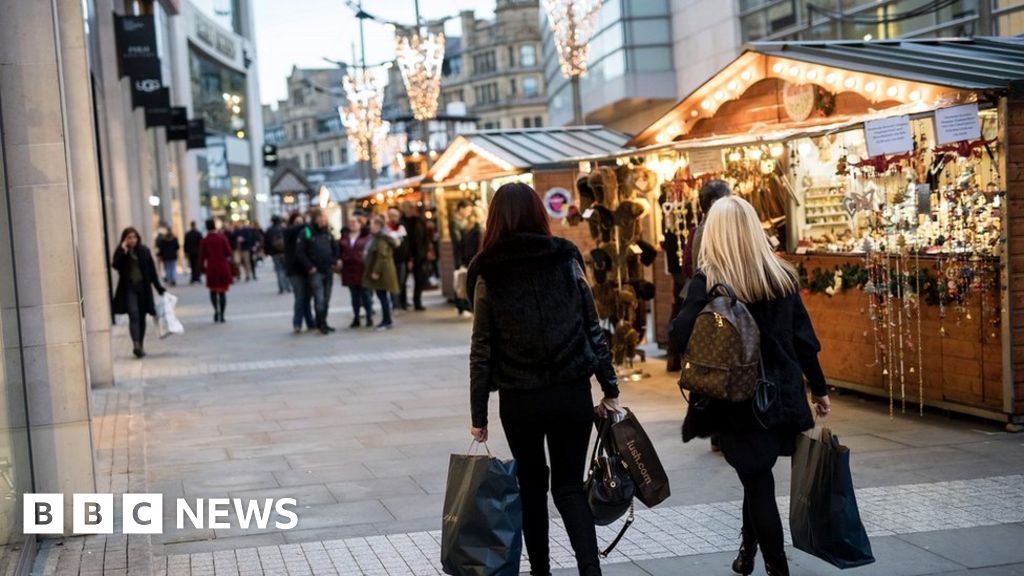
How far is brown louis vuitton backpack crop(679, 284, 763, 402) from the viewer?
527 cm

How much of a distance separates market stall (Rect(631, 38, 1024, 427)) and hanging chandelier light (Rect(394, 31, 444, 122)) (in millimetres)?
16330

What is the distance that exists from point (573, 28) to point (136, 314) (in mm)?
8449

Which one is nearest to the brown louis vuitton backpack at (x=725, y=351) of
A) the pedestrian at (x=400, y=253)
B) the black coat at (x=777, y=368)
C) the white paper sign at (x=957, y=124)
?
the black coat at (x=777, y=368)

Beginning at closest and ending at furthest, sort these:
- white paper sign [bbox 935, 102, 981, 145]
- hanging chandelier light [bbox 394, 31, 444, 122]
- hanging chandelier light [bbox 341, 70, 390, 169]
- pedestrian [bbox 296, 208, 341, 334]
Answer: white paper sign [bbox 935, 102, 981, 145] < pedestrian [bbox 296, 208, 341, 334] < hanging chandelier light [bbox 394, 31, 444, 122] < hanging chandelier light [bbox 341, 70, 390, 169]

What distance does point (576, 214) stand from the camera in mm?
13703

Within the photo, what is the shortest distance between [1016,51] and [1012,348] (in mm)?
3337

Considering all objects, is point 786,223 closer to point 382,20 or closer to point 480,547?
point 480,547

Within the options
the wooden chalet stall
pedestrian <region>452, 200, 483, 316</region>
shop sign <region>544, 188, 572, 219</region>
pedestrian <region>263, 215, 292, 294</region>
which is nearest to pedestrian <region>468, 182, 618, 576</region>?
the wooden chalet stall

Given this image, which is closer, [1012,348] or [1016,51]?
[1012,348]

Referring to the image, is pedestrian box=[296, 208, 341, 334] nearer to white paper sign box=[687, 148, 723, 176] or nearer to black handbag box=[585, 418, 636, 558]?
white paper sign box=[687, 148, 723, 176]

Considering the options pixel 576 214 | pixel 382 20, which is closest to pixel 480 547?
pixel 576 214

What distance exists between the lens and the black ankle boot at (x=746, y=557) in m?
5.69

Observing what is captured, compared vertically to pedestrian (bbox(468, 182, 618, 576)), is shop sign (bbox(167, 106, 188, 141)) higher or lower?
higher

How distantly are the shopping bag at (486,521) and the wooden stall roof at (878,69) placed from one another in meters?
5.31
